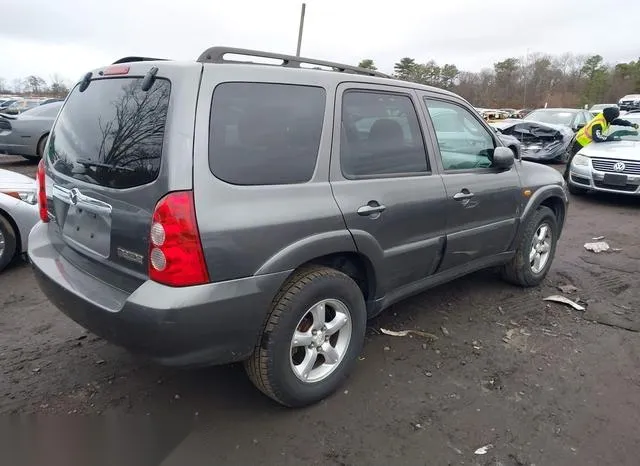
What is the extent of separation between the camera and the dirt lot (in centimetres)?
240

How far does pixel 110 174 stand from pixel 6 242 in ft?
9.90

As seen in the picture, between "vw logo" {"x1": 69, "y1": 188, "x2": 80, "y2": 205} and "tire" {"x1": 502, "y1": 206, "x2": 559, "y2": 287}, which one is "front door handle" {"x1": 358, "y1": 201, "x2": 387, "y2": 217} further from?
"tire" {"x1": 502, "y1": 206, "x2": 559, "y2": 287}

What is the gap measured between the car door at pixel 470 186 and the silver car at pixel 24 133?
31.2ft

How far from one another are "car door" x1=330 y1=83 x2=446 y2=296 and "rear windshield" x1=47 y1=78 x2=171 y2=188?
939 millimetres

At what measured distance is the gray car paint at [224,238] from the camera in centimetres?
212

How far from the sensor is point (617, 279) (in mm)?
4840

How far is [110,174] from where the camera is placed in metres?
2.36

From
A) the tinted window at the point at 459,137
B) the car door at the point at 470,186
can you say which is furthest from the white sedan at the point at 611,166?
the tinted window at the point at 459,137

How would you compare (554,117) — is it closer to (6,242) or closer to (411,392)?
(411,392)

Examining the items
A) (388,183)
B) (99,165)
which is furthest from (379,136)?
(99,165)

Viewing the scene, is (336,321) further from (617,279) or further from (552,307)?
(617,279)

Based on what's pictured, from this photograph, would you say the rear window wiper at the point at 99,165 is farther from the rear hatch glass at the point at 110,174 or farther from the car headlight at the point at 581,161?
the car headlight at the point at 581,161

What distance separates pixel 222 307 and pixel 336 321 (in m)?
0.80

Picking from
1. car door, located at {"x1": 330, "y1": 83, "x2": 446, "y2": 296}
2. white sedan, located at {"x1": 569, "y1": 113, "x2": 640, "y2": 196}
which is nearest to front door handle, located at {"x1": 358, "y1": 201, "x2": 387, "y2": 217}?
car door, located at {"x1": 330, "y1": 83, "x2": 446, "y2": 296}
